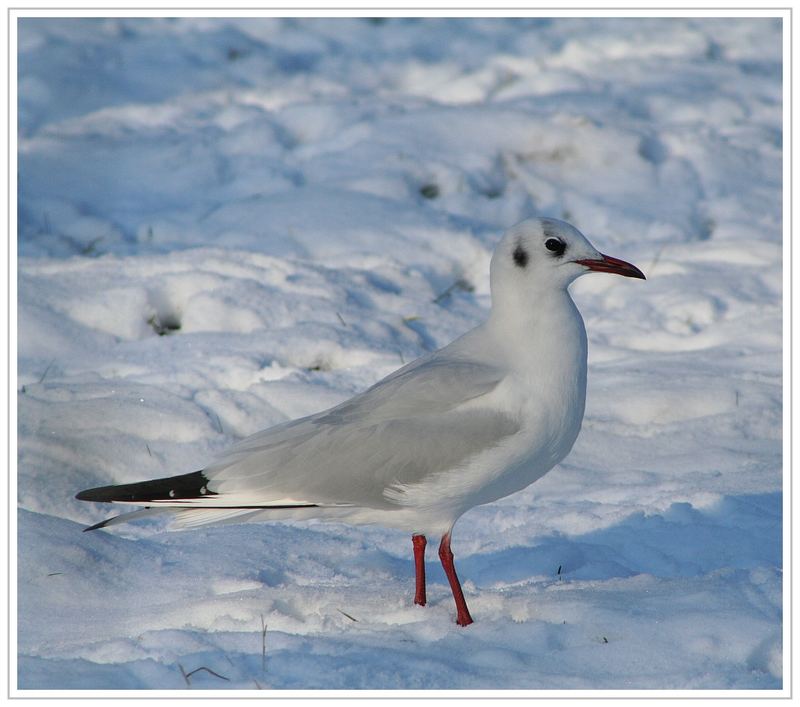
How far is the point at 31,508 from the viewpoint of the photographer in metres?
3.94

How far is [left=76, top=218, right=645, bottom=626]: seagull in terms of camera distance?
126 inches

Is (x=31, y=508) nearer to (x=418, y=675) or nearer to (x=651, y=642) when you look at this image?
(x=418, y=675)

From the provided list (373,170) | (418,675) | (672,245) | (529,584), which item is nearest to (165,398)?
(529,584)

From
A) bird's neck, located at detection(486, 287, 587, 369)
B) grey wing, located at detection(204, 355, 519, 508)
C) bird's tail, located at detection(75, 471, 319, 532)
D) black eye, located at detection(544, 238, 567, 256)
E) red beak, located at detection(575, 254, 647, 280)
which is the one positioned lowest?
bird's tail, located at detection(75, 471, 319, 532)

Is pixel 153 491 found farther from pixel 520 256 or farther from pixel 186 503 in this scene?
pixel 520 256

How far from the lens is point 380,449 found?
324cm

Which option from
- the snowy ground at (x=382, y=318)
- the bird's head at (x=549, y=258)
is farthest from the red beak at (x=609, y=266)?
the snowy ground at (x=382, y=318)

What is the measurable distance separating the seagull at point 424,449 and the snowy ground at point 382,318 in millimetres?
272

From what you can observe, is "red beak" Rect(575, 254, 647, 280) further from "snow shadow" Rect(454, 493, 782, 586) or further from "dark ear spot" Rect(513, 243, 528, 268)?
"snow shadow" Rect(454, 493, 782, 586)

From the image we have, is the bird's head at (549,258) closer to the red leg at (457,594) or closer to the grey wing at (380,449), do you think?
the grey wing at (380,449)

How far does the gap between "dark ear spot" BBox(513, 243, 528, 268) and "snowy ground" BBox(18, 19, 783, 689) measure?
39.0 inches

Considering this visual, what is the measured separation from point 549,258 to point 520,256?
3.5 inches

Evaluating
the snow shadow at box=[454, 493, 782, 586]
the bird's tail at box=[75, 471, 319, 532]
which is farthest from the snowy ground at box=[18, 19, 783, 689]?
the bird's tail at box=[75, 471, 319, 532]

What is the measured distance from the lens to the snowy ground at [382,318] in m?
3.08
